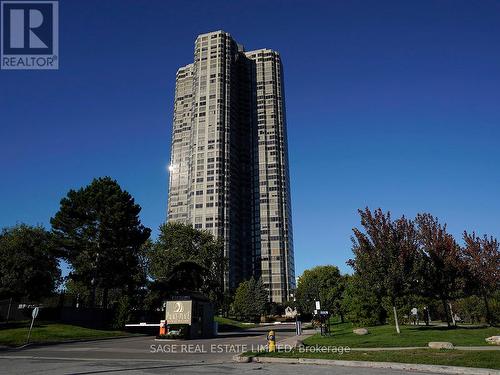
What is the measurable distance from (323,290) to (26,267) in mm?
55481

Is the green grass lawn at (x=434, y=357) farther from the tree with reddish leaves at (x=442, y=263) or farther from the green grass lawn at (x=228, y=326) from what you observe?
the green grass lawn at (x=228, y=326)

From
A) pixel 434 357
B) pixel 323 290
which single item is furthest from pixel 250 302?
pixel 434 357

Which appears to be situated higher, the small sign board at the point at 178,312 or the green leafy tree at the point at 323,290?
the small sign board at the point at 178,312

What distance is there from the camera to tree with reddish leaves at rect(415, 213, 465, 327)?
3541 cm

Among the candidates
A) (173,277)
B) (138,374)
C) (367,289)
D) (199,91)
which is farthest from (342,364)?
(199,91)

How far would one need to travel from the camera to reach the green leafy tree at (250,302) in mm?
106938

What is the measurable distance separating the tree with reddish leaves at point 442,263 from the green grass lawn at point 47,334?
27.8 metres

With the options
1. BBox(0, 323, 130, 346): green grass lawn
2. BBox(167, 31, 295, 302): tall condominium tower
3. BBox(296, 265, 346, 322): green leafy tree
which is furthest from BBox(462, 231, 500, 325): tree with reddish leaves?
BBox(167, 31, 295, 302): tall condominium tower

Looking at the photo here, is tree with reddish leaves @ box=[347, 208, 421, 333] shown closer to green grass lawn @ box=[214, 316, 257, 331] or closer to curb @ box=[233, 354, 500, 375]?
curb @ box=[233, 354, 500, 375]

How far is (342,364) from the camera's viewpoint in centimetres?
1374

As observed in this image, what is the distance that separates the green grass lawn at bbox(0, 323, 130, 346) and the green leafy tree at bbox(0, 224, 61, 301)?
22.9 ft

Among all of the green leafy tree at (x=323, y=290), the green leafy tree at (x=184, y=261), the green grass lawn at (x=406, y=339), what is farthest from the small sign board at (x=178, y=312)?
the green leafy tree at (x=323, y=290)

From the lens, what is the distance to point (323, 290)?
80.6 meters

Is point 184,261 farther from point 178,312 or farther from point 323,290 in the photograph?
point 323,290
